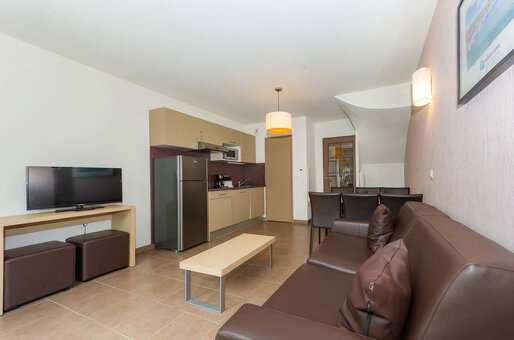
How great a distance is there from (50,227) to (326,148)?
530 cm

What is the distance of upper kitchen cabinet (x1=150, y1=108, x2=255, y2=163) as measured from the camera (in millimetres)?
3637

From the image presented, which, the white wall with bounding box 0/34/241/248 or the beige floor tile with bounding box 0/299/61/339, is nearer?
the beige floor tile with bounding box 0/299/61/339

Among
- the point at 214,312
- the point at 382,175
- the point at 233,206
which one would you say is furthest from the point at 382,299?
the point at 382,175

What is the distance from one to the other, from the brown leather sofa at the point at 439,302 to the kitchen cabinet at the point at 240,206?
3.61 metres

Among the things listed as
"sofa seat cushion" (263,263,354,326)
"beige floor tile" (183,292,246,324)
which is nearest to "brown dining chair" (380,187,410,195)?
"sofa seat cushion" (263,263,354,326)

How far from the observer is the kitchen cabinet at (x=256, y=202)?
5531mm

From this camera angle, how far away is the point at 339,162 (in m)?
5.83

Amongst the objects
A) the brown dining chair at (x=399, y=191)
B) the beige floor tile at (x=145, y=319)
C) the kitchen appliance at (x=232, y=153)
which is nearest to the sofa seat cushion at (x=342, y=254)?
the beige floor tile at (x=145, y=319)

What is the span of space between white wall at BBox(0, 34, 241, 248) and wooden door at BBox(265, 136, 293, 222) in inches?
116

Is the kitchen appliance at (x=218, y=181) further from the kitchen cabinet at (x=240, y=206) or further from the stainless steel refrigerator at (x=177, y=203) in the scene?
the stainless steel refrigerator at (x=177, y=203)

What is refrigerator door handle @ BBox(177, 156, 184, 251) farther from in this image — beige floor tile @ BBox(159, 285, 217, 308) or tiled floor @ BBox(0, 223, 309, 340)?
beige floor tile @ BBox(159, 285, 217, 308)

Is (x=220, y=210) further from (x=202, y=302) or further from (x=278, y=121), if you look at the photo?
(x=202, y=302)

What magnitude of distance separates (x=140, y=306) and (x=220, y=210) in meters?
2.49

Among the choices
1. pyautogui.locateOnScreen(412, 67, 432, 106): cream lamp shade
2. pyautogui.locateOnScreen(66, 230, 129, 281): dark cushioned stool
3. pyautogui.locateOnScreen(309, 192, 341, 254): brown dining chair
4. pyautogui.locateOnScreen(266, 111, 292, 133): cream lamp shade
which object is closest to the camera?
pyautogui.locateOnScreen(412, 67, 432, 106): cream lamp shade
